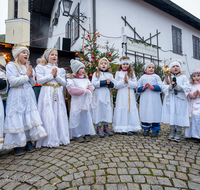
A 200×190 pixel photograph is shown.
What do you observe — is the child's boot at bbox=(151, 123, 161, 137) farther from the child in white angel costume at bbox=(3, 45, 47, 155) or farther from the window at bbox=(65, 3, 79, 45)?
the window at bbox=(65, 3, 79, 45)

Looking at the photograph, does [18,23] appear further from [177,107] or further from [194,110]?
[194,110]

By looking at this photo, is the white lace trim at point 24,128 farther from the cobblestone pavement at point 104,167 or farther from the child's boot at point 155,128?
the child's boot at point 155,128

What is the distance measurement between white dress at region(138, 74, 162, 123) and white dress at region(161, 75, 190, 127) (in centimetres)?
25

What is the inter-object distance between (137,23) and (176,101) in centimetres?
833

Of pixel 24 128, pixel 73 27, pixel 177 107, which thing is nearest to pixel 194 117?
pixel 177 107

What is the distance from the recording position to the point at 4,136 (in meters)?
2.92

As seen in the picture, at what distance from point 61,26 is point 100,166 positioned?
13287mm

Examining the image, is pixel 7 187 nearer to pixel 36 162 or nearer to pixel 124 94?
pixel 36 162

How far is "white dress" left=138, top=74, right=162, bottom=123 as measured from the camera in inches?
162

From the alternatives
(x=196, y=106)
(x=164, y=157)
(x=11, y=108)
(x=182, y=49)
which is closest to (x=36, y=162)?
(x=11, y=108)

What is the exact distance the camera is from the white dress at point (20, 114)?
9.26 feet

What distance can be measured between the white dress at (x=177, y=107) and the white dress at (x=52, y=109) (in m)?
2.37

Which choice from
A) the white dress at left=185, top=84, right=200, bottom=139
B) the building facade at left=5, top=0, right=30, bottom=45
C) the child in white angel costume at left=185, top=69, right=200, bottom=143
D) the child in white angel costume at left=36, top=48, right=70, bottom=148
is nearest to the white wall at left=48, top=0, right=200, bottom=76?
the child in white angel costume at left=36, top=48, right=70, bottom=148

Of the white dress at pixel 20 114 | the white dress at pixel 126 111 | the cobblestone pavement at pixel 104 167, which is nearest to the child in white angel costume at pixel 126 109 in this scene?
the white dress at pixel 126 111
